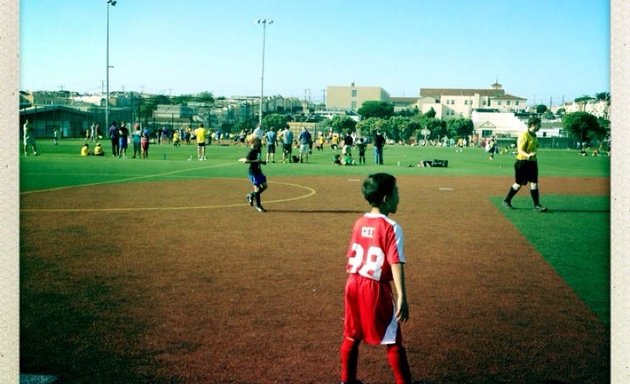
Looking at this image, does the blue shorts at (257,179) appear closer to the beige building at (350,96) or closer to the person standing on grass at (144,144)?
the person standing on grass at (144,144)

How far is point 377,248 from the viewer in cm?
391

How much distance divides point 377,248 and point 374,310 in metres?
0.40

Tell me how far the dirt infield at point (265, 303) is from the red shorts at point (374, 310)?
679 mm

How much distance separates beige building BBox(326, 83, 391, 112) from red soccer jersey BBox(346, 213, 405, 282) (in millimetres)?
163244

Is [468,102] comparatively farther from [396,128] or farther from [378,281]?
[378,281]

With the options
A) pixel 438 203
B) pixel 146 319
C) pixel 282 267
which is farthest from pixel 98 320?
pixel 438 203

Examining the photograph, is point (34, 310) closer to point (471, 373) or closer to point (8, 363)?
point (8, 363)

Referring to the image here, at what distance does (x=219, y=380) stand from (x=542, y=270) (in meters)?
5.07

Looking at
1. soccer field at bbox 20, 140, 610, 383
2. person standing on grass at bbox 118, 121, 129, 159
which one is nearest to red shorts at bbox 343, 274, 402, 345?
soccer field at bbox 20, 140, 610, 383

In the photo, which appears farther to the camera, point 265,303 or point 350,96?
point 350,96

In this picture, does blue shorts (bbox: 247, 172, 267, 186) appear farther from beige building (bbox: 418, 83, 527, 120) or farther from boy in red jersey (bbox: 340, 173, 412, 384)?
beige building (bbox: 418, 83, 527, 120)

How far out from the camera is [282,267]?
7.84 meters

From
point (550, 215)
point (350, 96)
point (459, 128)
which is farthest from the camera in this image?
point (350, 96)

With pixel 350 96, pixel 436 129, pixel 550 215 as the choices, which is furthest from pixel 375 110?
pixel 550 215
